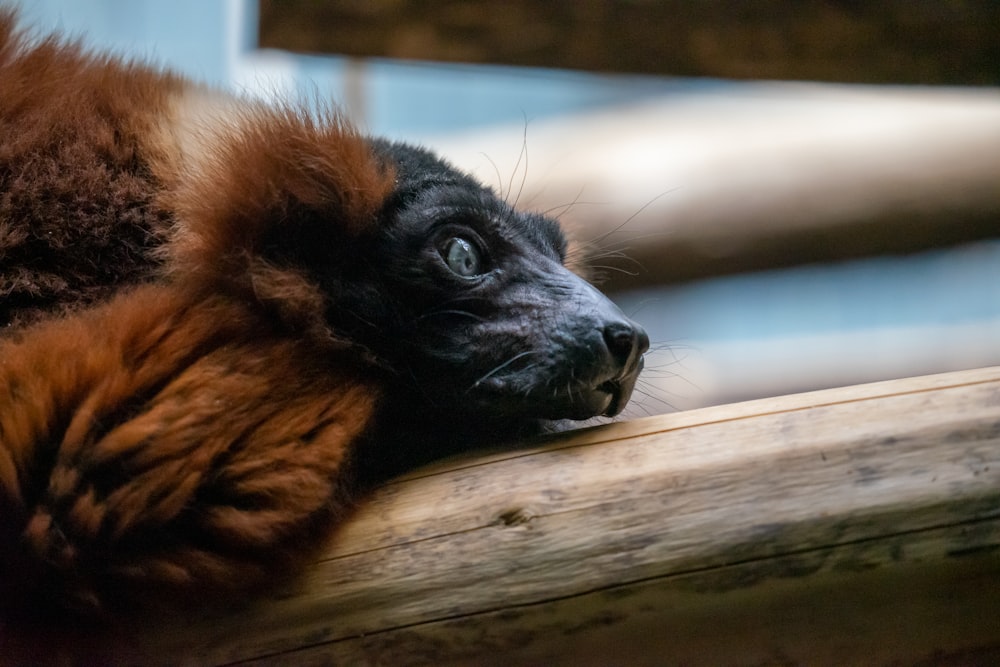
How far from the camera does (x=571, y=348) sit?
2088 millimetres

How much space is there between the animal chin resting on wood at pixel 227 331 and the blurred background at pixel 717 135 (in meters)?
0.38

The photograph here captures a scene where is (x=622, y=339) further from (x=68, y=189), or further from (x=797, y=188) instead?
(x=797, y=188)

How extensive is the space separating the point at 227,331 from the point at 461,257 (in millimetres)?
605

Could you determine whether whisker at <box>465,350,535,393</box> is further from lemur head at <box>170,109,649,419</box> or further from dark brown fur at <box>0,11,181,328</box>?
dark brown fur at <box>0,11,181,328</box>

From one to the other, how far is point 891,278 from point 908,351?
764 mm

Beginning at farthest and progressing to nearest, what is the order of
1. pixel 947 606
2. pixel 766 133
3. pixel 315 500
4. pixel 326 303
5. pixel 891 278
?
pixel 891 278 < pixel 766 133 < pixel 326 303 < pixel 315 500 < pixel 947 606

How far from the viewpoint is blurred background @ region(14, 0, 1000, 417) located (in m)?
3.95

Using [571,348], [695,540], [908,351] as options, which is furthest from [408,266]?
[908,351]

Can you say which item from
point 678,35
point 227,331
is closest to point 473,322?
point 227,331

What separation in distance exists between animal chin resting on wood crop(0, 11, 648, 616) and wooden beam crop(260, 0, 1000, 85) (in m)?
1.68

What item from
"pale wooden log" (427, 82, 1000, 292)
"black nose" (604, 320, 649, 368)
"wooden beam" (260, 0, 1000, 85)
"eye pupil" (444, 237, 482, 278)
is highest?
"wooden beam" (260, 0, 1000, 85)

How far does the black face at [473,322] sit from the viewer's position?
2078 millimetres

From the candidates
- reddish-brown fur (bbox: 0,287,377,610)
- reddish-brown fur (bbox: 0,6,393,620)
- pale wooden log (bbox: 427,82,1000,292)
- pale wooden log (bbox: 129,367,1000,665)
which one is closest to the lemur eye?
reddish-brown fur (bbox: 0,6,393,620)

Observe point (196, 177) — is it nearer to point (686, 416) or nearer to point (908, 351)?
point (686, 416)
